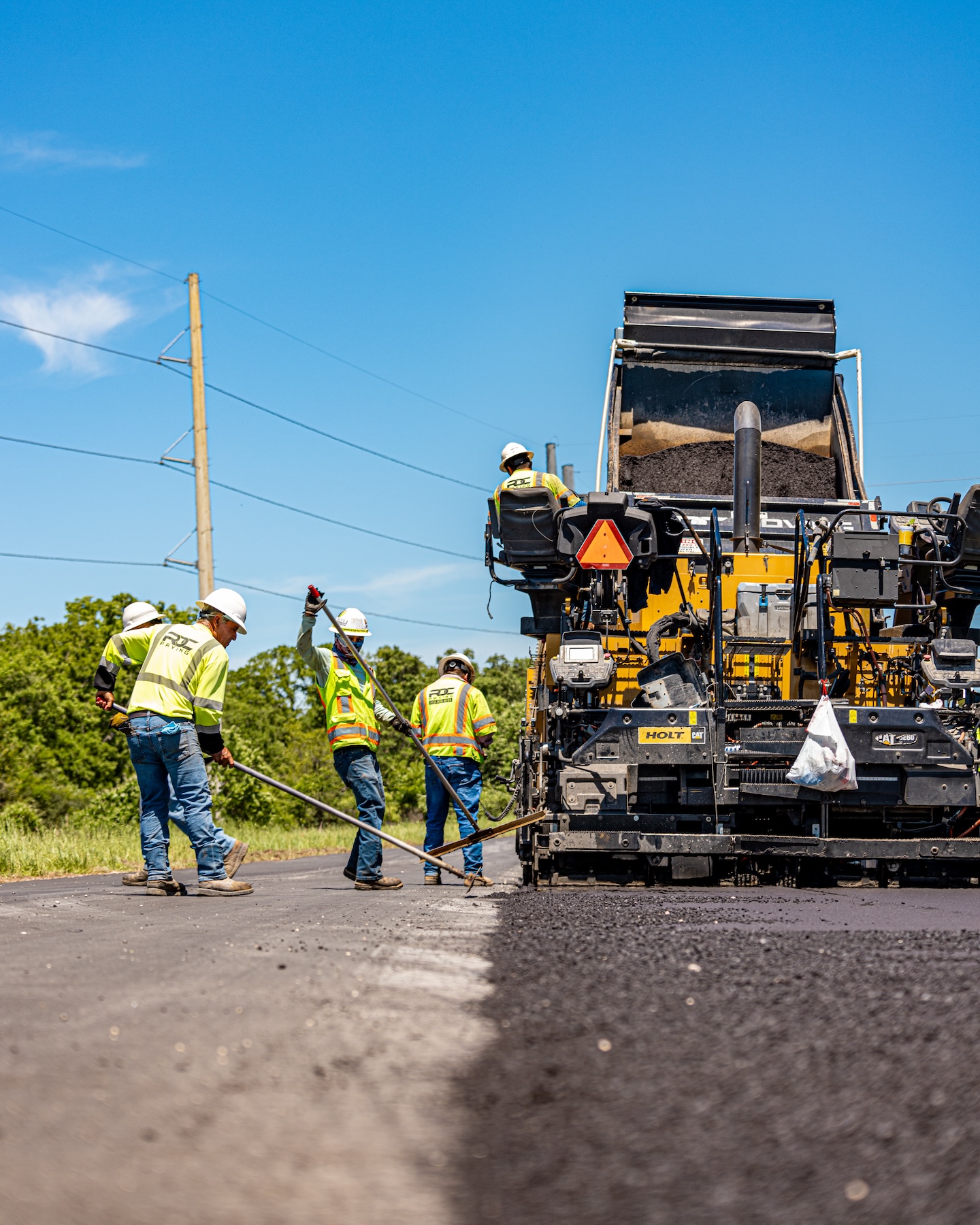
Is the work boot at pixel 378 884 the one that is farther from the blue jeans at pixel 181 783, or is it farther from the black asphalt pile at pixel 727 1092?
the black asphalt pile at pixel 727 1092

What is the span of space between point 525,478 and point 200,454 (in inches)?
500

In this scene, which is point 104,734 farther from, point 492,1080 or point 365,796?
point 492,1080

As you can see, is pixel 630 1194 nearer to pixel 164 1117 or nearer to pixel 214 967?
pixel 164 1117

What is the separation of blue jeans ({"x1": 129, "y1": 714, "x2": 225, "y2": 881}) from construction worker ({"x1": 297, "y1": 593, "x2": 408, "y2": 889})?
0.97 meters

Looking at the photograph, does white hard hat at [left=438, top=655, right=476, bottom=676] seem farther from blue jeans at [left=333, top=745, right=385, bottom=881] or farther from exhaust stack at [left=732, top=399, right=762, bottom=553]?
exhaust stack at [left=732, top=399, right=762, bottom=553]

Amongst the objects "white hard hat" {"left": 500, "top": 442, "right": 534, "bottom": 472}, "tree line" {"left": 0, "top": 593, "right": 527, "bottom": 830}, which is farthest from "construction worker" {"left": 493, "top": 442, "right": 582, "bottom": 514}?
"tree line" {"left": 0, "top": 593, "right": 527, "bottom": 830}

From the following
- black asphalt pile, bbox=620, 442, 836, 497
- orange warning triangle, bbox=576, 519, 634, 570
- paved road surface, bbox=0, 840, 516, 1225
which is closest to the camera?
paved road surface, bbox=0, 840, 516, 1225

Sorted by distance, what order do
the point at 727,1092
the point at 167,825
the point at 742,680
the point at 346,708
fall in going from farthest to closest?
the point at 742,680
the point at 346,708
the point at 167,825
the point at 727,1092

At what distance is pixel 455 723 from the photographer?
32.4ft

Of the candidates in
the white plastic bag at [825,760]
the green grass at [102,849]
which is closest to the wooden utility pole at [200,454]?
the green grass at [102,849]

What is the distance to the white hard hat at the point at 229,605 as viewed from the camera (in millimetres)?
8594

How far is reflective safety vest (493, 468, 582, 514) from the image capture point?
30.4ft

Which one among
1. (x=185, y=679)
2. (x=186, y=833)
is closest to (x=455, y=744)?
(x=185, y=679)

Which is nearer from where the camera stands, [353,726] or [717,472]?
[353,726]
